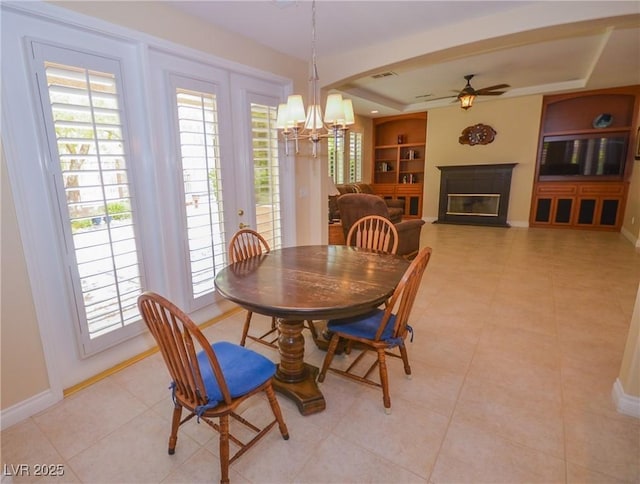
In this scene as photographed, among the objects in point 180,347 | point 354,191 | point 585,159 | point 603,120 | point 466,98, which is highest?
point 466,98

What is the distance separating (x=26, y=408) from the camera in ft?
5.92

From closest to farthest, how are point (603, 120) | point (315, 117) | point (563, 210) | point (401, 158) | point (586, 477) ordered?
point (586, 477) < point (315, 117) < point (603, 120) < point (563, 210) < point (401, 158)

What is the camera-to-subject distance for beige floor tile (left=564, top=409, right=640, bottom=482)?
1.44 meters

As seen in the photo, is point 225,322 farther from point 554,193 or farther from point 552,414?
point 554,193

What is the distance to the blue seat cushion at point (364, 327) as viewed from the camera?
1817mm

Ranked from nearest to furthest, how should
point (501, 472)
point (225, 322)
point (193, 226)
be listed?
point (501, 472)
point (193, 226)
point (225, 322)

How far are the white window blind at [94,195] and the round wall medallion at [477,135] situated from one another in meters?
7.25

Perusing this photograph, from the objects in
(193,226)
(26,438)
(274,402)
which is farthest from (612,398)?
(26,438)

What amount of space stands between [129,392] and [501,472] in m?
2.10

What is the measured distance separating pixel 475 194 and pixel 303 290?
22.9 ft

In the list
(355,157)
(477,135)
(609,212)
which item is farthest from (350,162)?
(609,212)

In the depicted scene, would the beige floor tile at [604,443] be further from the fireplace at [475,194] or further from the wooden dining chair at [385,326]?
the fireplace at [475,194]

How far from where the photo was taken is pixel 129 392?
202 centimetres

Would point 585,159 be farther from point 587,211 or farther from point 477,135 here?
point 477,135
